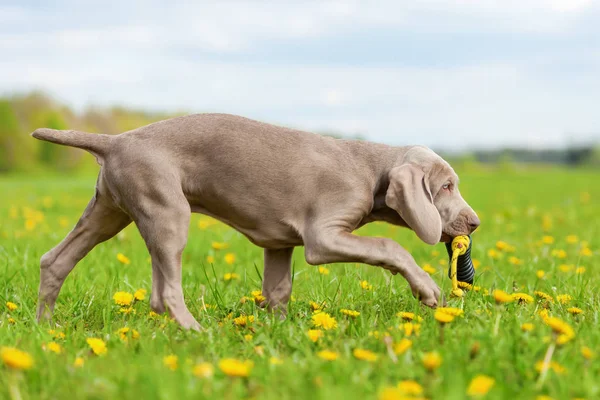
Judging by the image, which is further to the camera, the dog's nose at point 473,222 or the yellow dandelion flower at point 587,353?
the dog's nose at point 473,222

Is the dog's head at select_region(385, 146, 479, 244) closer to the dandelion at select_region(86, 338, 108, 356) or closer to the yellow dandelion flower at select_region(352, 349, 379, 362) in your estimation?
the yellow dandelion flower at select_region(352, 349, 379, 362)

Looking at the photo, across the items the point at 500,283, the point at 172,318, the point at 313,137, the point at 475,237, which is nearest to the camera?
the point at 172,318

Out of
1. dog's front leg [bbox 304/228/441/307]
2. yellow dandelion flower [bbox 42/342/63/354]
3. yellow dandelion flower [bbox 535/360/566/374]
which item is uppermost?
yellow dandelion flower [bbox 535/360/566/374]

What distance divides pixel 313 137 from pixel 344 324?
4.43 ft

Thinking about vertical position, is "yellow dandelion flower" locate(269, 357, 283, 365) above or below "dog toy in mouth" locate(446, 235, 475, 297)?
above

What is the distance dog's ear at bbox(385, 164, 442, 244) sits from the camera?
3742 mm

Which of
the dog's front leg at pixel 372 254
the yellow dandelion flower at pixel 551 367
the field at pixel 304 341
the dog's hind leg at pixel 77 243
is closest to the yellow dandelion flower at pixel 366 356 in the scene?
the field at pixel 304 341

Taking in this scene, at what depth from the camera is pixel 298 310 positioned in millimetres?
3826

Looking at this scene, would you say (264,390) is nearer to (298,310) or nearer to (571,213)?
(298,310)

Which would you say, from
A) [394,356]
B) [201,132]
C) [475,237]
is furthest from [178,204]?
[475,237]

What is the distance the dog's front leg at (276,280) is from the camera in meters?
4.16

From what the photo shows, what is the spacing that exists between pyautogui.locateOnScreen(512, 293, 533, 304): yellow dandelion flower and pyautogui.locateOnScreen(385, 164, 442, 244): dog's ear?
506 mm

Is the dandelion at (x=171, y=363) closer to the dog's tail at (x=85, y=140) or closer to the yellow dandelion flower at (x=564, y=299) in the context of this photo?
the dog's tail at (x=85, y=140)

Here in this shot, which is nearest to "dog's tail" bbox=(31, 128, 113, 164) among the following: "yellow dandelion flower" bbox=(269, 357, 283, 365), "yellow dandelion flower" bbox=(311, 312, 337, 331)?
"yellow dandelion flower" bbox=(311, 312, 337, 331)
